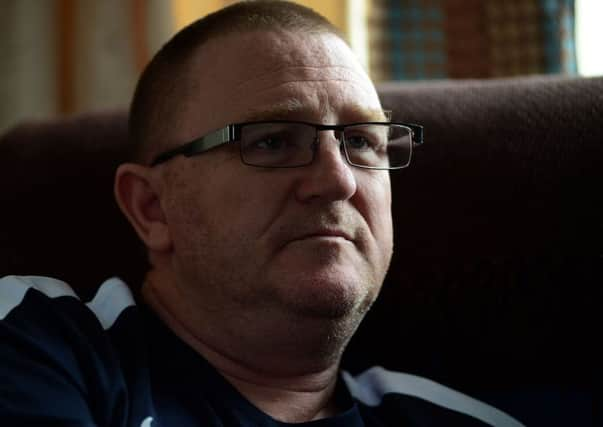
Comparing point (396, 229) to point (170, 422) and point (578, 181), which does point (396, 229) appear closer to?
point (578, 181)

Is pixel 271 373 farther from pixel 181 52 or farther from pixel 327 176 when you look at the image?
pixel 181 52

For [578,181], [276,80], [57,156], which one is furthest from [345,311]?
[57,156]

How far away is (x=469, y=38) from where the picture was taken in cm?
215

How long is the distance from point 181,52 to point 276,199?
1.16 feet

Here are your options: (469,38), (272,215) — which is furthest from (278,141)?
(469,38)

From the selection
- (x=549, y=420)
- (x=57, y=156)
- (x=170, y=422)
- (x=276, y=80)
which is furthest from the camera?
(x=57, y=156)

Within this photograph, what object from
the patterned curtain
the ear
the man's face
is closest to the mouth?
the man's face

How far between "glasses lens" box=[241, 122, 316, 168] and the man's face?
0.05 feet

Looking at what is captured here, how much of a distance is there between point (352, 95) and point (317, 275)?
1.02ft

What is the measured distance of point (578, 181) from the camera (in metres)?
1.17

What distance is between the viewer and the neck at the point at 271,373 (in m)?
1.06

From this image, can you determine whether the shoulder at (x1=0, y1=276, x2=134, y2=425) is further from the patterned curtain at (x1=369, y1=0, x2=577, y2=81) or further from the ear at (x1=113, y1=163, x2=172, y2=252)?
the patterned curtain at (x1=369, y1=0, x2=577, y2=81)

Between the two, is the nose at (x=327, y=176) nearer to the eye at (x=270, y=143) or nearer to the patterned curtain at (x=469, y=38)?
the eye at (x=270, y=143)

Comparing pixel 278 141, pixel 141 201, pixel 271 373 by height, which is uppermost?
pixel 278 141
